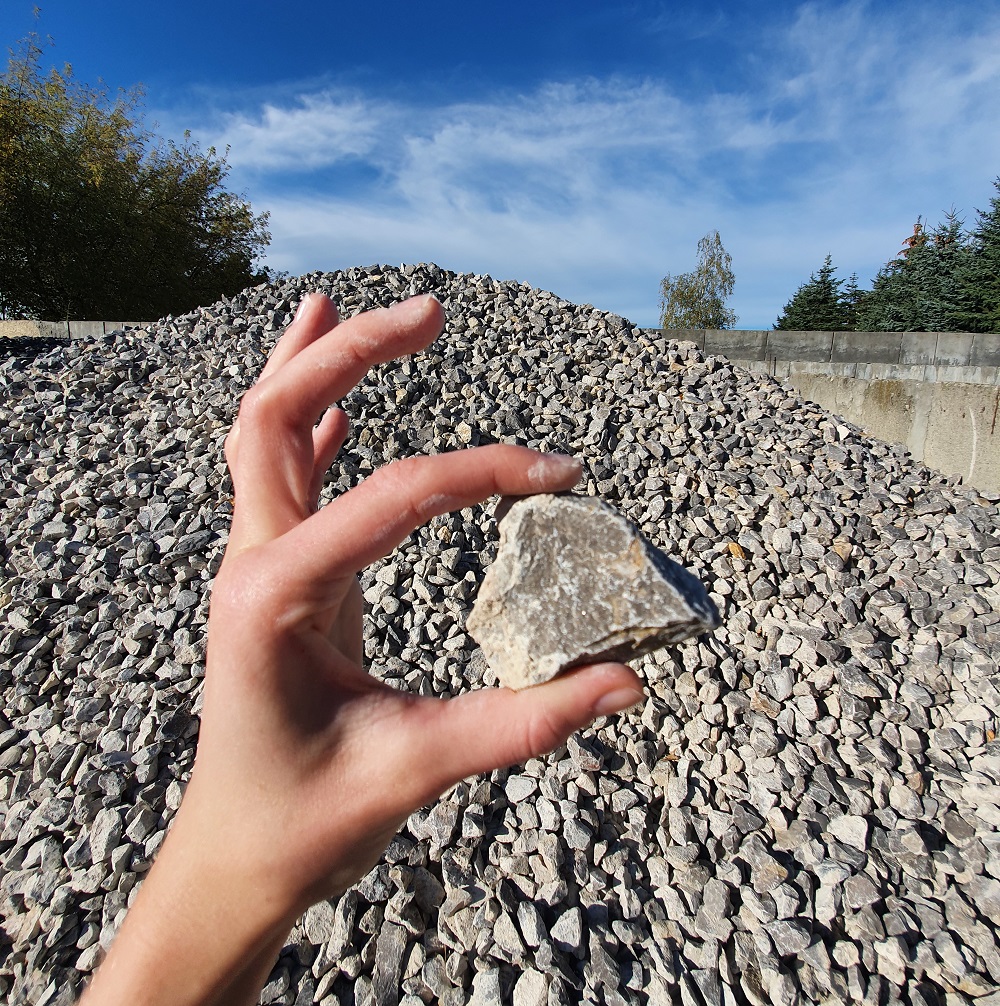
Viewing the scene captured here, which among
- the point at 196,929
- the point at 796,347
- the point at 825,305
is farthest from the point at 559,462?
the point at 825,305

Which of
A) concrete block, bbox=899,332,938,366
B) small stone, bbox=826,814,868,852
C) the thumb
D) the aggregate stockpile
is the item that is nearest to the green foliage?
concrete block, bbox=899,332,938,366

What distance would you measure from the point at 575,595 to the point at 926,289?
11.4 meters

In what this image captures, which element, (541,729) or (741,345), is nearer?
(541,729)

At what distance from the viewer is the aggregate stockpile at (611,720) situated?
7.06 feet

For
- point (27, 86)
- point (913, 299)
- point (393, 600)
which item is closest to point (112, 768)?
point (393, 600)

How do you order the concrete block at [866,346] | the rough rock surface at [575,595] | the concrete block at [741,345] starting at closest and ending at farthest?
the rough rock surface at [575,595] < the concrete block at [741,345] < the concrete block at [866,346]

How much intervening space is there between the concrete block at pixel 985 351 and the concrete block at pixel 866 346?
59 centimetres

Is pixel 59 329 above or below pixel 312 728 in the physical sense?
above

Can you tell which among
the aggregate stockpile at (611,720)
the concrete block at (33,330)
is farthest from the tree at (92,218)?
the aggregate stockpile at (611,720)

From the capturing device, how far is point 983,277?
916 centimetres

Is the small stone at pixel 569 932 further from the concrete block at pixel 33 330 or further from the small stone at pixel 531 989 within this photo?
the concrete block at pixel 33 330

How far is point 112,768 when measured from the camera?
2.61 meters

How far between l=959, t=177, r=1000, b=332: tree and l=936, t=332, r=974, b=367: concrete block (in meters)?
3.57

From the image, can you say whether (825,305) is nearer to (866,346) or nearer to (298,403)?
(866,346)
